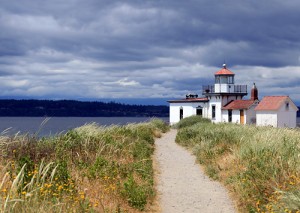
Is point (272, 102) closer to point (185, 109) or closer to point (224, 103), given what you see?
point (224, 103)

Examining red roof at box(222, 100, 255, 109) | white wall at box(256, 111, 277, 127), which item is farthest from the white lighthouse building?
white wall at box(256, 111, 277, 127)

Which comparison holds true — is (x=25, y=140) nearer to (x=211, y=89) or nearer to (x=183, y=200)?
(x=183, y=200)

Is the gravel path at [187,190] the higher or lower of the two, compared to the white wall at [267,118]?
lower

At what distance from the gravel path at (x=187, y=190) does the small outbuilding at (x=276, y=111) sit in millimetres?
30941

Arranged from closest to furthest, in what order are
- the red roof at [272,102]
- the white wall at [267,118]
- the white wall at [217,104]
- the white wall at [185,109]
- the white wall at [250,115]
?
the white wall at [267,118] < the red roof at [272,102] < the white wall at [250,115] < the white wall at [217,104] < the white wall at [185,109]

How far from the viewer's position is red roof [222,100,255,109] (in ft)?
164

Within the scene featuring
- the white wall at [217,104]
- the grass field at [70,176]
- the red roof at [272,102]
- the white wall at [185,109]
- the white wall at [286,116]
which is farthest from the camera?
the white wall at [185,109]

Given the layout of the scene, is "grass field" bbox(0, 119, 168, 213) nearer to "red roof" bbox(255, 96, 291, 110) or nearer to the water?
the water

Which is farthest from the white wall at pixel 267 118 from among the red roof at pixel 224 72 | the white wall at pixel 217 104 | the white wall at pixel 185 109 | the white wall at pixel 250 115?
the white wall at pixel 185 109

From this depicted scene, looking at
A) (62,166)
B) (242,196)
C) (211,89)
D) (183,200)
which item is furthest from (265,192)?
(211,89)

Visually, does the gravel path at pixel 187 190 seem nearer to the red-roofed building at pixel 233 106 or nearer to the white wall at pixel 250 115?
the red-roofed building at pixel 233 106

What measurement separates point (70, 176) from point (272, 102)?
134ft

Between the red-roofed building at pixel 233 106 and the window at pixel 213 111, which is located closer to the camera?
the red-roofed building at pixel 233 106

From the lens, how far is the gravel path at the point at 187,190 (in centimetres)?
993
